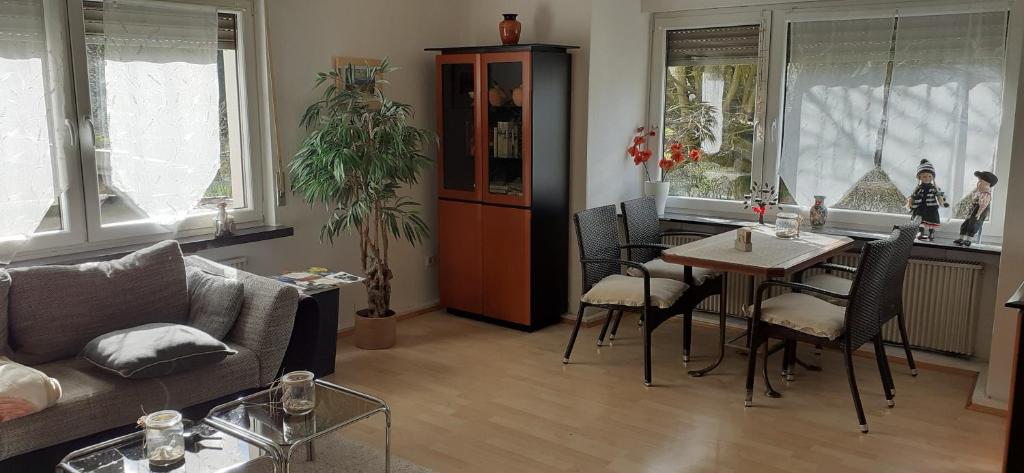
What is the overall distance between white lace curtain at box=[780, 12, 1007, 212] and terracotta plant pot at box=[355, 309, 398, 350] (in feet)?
8.23

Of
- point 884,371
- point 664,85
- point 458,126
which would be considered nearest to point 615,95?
point 664,85

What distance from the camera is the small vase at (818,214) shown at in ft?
15.6

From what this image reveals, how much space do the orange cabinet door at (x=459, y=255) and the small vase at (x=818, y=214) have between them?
194 centimetres

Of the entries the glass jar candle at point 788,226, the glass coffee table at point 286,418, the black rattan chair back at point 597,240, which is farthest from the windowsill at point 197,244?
the glass jar candle at point 788,226

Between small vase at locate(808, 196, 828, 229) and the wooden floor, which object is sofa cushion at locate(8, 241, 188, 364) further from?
small vase at locate(808, 196, 828, 229)

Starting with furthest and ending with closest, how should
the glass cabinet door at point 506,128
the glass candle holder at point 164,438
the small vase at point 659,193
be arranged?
the small vase at point 659,193
the glass cabinet door at point 506,128
the glass candle holder at point 164,438

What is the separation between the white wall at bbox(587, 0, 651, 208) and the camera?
5012 millimetres

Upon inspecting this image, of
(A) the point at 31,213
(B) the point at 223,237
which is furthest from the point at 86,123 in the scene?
(B) the point at 223,237

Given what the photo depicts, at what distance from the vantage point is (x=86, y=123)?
3.76m

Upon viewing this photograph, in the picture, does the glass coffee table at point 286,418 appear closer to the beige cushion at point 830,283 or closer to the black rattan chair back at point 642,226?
the black rattan chair back at point 642,226

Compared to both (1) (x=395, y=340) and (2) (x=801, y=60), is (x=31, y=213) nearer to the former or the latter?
(1) (x=395, y=340)

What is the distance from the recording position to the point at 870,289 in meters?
3.63

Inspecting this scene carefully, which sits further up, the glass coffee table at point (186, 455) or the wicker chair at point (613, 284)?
the wicker chair at point (613, 284)

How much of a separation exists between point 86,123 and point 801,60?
3.77 metres
